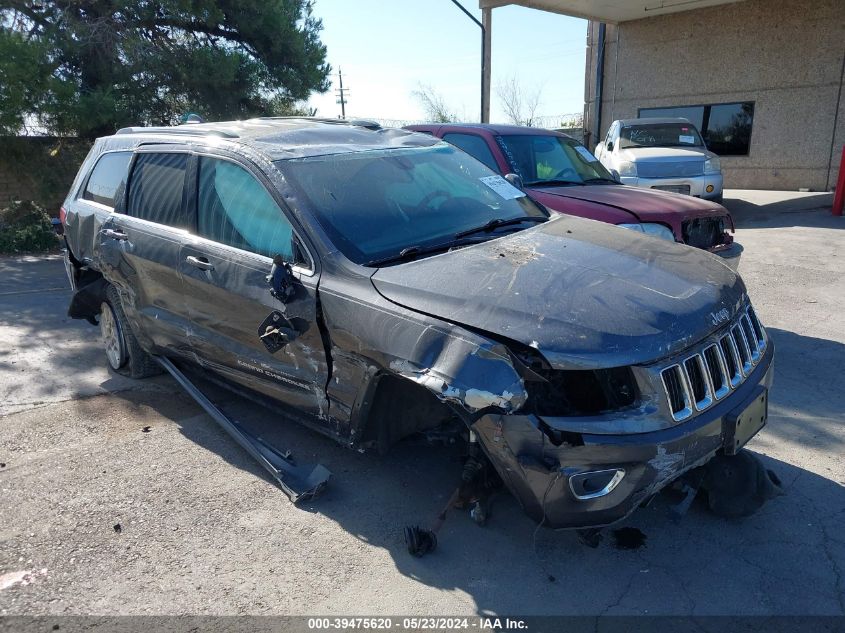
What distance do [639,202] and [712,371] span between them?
3208 mm

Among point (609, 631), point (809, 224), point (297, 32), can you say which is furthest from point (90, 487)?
point (809, 224)

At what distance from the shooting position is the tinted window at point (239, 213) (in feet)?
11.2

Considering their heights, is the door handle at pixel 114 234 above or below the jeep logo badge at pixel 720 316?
above

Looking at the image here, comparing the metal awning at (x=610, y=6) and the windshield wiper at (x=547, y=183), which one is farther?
the metal awning at (x=610, y=6)

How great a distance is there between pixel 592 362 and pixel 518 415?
1.16 ft

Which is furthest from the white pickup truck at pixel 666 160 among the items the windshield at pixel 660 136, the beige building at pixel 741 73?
the beige building at pixel 741 73

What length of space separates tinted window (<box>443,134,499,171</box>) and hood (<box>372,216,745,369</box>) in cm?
308

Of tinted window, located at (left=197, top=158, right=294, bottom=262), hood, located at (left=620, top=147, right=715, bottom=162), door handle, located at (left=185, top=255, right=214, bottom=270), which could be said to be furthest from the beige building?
door handle, located at (left=185, top=255, right=214, bottom=270)

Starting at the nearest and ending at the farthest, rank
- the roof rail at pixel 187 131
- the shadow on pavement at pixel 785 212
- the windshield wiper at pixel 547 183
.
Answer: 1. the roof rail at pixel 187 131
2. the windshield wiper at pixel 547 183
3. the shadow on pavement at pixel 785 212

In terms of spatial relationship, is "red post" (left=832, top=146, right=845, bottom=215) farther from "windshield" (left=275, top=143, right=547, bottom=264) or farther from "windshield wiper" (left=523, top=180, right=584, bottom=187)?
"windshield" (left=275, top=143, right=547, bottom=264)

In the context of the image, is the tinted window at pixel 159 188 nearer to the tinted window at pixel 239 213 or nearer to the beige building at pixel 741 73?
the tinted window at pixel 239 213

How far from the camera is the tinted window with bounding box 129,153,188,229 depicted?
13.6 ft

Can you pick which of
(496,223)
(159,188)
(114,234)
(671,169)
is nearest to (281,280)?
(496,223)

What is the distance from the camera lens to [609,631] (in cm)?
243
